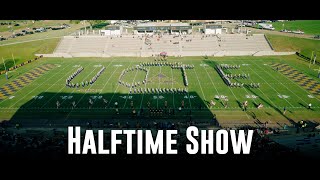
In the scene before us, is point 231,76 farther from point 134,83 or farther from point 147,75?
point 134,83

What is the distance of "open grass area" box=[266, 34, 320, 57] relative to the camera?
194ft

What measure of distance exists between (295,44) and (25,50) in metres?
54.5

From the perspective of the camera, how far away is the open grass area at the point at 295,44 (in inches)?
2328

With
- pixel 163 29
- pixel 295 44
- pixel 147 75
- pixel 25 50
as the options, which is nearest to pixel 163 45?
pixel 163 29

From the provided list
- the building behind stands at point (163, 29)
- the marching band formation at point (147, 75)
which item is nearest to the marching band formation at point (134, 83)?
the marching band formation at point (147, 75)

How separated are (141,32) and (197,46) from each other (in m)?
15.9

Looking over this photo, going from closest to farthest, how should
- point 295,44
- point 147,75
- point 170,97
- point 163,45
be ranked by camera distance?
point 170,97 < point 147,75 < point 295,44 < point 163,45

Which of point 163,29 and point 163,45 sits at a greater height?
point 163,29

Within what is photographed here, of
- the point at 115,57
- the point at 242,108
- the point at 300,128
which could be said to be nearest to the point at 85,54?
the point at 115,57

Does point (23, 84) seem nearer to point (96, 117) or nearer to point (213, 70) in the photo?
point (96, 117)

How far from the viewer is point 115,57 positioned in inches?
2355

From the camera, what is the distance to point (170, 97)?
3628 cm

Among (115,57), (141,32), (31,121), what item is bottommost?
(31,121)

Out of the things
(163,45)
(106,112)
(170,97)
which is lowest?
(106,112)
